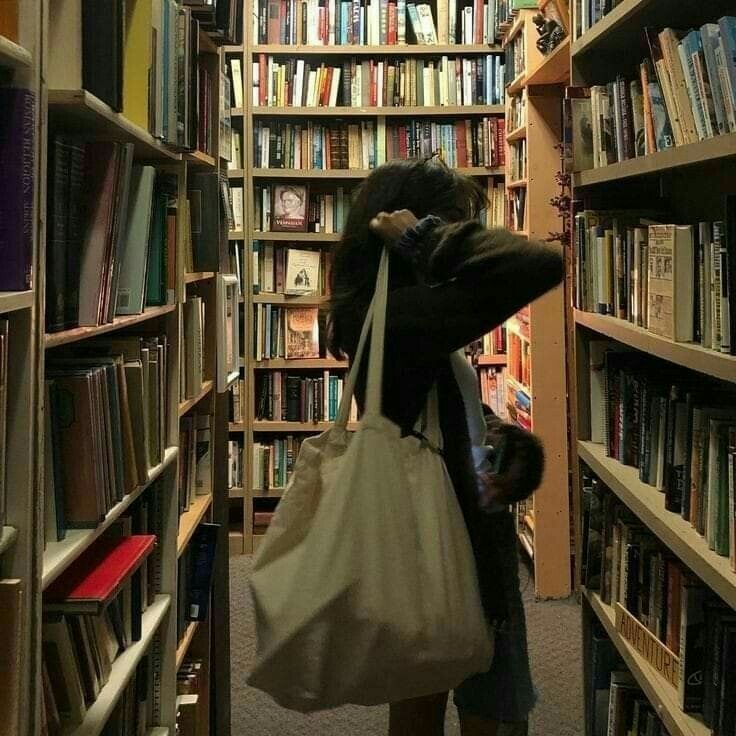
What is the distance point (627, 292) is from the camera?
5.94 ft

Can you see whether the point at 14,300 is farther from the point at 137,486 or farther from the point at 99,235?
the point at 137,486

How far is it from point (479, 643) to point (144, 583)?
75 centimetres

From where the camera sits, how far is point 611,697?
1.89 meters

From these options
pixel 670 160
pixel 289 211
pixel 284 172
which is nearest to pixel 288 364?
pixel 289 211

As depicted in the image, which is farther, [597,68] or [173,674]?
[597,68]

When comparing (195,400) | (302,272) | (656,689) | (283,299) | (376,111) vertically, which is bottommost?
(656,689)

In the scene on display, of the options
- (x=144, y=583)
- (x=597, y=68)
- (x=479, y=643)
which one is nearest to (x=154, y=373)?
(x=144, y=583)

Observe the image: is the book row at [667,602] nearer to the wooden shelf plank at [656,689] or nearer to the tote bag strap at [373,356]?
the wooden shelf plank at [656,689]

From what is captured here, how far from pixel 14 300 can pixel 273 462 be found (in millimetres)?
3142

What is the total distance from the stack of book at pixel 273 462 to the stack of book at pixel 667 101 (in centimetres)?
235

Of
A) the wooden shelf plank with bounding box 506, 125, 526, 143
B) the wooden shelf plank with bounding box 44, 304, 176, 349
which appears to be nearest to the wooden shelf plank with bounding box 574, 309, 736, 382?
the wooden shelf plank with bounding box 44, 304, 176, 349

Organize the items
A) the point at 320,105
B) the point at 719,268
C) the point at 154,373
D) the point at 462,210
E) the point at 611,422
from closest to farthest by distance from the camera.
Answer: the point at 719,268 → the point at 462,210 → the point at 154,373 → the point at 611,422 → the point at 320,105

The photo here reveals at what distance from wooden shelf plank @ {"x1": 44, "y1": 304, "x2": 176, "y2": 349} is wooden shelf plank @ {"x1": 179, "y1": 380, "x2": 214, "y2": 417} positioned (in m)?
0.30

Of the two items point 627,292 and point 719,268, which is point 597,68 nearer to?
point 627,292
